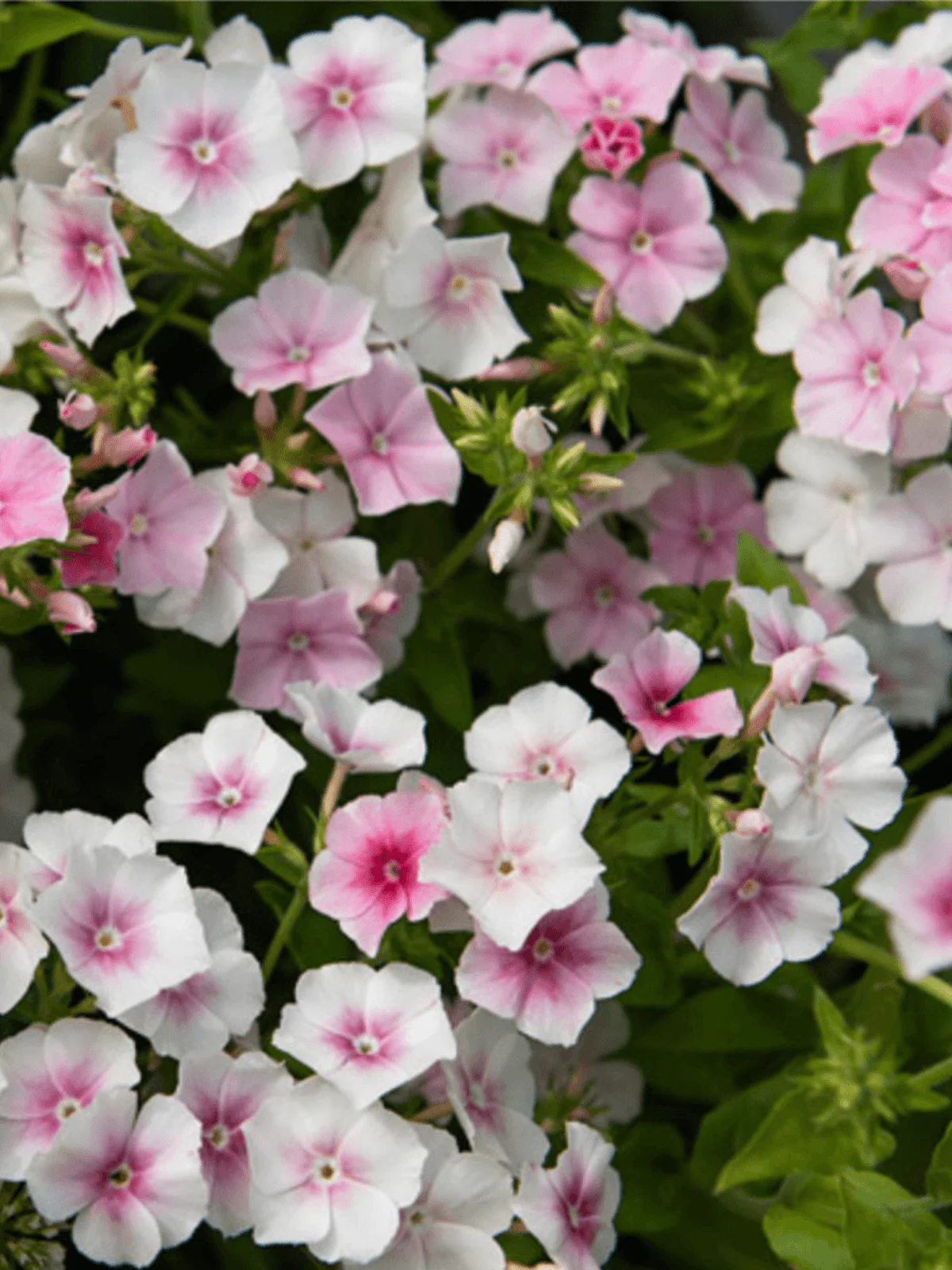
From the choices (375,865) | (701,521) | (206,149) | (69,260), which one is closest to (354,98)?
(206,149)

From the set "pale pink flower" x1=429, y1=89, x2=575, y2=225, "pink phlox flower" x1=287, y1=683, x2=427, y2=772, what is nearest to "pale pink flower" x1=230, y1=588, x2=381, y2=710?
"pink phlox flower" x1=287, y1=683, x2=427, y2=772

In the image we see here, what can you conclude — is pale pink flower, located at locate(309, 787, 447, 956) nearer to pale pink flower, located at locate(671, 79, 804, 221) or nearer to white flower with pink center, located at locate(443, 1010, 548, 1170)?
white flower with pink center, located at locate(443, 1010, 548, 1170)

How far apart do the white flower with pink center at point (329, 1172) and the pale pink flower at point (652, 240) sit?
2.34 ft

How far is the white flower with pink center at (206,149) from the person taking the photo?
4.31 ft

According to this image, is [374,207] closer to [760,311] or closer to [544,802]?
[760,311]

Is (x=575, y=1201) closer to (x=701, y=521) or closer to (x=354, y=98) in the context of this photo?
(x=701, y=521)

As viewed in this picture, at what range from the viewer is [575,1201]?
44.5 inches

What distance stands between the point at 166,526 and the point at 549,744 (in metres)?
0.36

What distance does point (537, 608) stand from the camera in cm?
160

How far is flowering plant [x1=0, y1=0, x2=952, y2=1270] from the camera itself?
3.58ft

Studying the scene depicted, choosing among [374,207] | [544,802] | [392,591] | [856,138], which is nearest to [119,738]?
[392,591]

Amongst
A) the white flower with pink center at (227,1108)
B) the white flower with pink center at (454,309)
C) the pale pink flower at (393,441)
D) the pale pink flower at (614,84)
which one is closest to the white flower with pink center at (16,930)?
the white flower with pink center at (227,1108)

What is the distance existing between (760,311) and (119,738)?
701 mm

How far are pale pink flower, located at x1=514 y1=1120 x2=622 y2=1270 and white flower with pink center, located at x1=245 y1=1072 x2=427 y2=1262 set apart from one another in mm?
76
